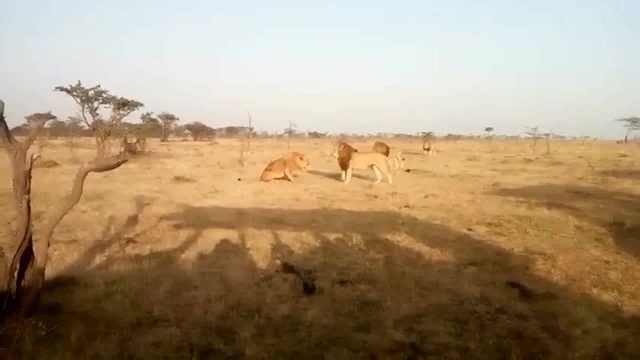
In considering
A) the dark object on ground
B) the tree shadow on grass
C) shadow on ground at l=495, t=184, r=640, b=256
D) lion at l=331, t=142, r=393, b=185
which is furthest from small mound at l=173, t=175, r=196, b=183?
the dark object on ground

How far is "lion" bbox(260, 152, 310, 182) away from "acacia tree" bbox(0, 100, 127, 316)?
12.6 metres

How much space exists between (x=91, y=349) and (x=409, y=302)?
325 cm

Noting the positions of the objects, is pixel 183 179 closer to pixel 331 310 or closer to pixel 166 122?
pixel 331 310

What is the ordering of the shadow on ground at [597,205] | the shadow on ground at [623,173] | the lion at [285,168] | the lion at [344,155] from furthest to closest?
the shadow on ground at [623,173] < the lion at [344,155] < the lion at [285,168] < the shadow on ground at [597,205]

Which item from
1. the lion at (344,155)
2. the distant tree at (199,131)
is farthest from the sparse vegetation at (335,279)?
the distant tree at (199,131)

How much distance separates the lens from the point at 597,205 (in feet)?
43.1

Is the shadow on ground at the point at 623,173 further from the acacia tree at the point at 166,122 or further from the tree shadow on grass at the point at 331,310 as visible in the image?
the acacia tree at the point at 166,122

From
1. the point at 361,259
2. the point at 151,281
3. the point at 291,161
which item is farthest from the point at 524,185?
the point at 151,281

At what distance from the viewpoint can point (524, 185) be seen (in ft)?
58.8

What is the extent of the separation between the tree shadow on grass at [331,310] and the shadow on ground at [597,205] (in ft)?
9.55

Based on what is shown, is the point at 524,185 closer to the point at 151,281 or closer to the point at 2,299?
the point at 151,281

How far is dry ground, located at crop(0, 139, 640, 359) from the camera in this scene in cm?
501

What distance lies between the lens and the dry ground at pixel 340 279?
5008 mm

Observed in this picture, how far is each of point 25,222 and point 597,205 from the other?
40.4 feet
